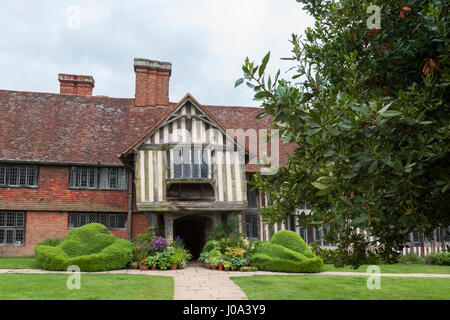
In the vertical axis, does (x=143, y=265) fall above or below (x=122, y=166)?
below

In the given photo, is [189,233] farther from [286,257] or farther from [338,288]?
[338,288]

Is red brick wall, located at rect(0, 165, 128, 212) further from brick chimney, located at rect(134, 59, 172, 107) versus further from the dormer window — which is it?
brick chimney, located at rect(134, 59, 172, 107)

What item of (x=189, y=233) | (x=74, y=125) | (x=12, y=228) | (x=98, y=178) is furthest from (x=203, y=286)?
(x=74, y=125)

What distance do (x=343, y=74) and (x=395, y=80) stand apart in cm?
68

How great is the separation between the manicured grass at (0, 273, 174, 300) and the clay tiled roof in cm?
729

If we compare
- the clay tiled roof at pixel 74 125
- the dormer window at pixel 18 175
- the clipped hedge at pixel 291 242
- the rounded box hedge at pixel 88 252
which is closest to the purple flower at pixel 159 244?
the rounded box hedge at pixel 88 252

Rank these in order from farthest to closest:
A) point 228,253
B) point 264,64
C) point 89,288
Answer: point 228,253
point 89,288
point 264,64

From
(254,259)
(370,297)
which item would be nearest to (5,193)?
(254,259)

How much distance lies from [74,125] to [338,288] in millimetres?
14232

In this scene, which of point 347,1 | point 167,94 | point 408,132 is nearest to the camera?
point 408,132

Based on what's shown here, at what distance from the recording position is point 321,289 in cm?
867

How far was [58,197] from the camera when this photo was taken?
15828 millimetres

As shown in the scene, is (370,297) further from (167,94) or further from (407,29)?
(167,94)

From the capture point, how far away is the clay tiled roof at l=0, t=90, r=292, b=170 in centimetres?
1612
